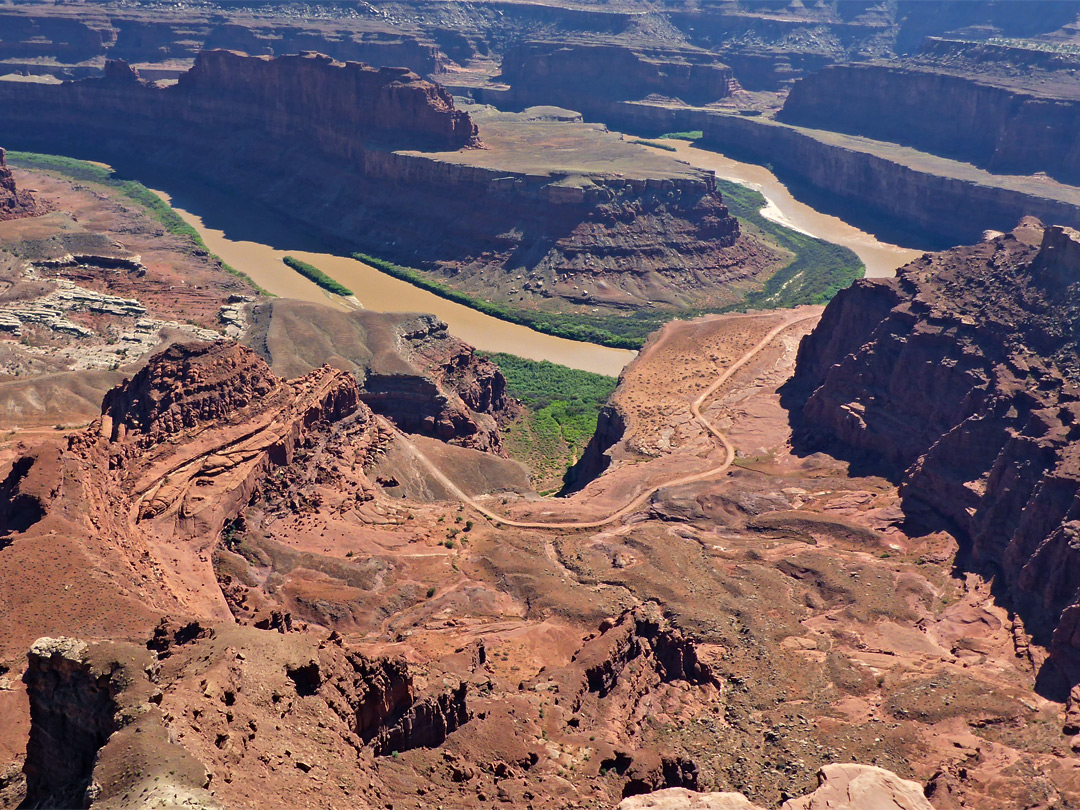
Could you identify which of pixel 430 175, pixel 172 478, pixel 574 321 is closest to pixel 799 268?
pixel 574 321

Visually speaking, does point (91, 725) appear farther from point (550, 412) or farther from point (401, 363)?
point (550, 412)

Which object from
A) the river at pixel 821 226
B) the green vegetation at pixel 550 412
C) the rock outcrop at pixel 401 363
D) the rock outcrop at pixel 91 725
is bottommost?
the green vegetation at pixel 550 412

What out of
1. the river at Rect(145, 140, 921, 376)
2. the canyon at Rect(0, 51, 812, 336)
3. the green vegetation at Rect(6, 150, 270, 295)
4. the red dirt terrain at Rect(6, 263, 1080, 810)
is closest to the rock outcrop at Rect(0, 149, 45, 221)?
the green vegetation at Rect(6, 150, 270, 295)

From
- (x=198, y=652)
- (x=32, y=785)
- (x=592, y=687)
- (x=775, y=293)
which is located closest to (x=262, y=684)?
(x=198, y=652)

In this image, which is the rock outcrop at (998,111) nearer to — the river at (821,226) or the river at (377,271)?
the river at (821,226)

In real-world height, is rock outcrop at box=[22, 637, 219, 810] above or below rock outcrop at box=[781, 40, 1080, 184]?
below

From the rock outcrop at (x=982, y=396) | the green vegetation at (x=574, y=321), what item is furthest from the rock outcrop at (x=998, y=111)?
the rock outcrop at (x=982, y=396)

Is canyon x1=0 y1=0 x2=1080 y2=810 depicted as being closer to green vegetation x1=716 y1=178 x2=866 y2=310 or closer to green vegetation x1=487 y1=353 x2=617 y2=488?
green vegetation x1=487 y1=353 x2=617 y2=488
